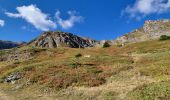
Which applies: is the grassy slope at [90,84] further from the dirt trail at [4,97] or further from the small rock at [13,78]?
the small rock at [13,78]

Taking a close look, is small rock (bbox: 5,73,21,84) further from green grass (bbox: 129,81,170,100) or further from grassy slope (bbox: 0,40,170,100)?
green grass (bbox: 129,81,170,100)

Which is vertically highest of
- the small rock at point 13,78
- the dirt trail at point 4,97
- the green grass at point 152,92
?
the small rock at point 13,78

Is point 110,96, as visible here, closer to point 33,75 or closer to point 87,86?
point 87,86

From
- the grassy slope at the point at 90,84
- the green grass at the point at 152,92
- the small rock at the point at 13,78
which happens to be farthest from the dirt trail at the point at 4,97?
the green grass at the point at 152,92

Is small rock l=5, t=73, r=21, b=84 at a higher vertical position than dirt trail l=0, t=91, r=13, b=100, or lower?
higher

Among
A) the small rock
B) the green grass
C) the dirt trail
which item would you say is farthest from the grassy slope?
the small rock

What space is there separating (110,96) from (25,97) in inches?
481

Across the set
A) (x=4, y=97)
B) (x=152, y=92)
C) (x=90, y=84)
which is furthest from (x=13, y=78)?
(x=152, y=92)

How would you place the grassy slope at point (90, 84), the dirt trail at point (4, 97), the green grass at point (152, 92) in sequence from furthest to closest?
the dirt trail at point (4, 97) → the grassy slope at point (90, 84) → the green grass at point (152, 92)

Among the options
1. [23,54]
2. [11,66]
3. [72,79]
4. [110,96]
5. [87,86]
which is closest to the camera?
[110,96]

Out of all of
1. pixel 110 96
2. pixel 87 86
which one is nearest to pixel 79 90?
pixel 87 86

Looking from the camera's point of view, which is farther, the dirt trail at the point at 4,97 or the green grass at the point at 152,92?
the dirt trail at the point at 4,97

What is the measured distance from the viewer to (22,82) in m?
50.5

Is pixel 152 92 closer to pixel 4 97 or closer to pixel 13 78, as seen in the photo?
pixel 4 97
